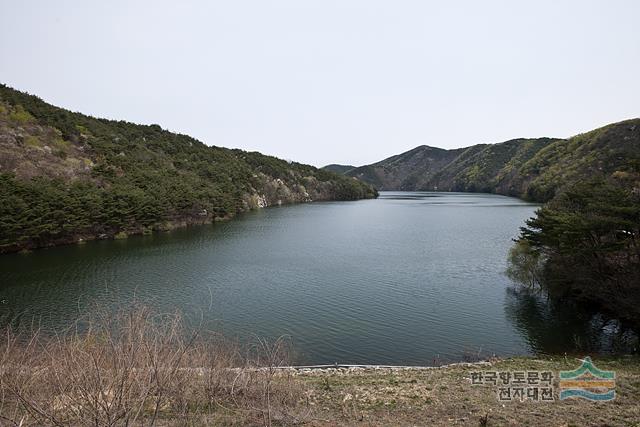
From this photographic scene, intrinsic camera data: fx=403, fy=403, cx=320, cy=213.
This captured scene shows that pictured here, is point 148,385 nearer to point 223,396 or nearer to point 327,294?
point 223,396

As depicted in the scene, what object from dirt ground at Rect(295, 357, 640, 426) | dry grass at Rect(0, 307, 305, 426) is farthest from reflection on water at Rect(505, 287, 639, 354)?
dry grass at Rect(0, 307, 305, 426)

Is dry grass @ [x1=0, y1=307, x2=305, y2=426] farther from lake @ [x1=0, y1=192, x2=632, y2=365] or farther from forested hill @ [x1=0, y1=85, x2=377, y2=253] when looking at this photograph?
forested hill @ [x1=0, y1=85, x2=377, y2=253]

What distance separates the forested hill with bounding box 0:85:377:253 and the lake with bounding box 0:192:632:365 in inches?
145

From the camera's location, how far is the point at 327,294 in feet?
92.9

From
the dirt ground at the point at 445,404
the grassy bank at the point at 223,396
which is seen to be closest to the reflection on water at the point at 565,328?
the dirt ground at the point at 445,404

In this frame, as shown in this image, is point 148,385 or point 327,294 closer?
point 148,385

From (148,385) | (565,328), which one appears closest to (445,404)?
(148,385)

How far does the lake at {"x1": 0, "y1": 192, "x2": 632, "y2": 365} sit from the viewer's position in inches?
814

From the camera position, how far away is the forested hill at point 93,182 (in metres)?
44.3

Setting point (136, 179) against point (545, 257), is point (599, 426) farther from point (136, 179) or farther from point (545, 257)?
point (136, 179)

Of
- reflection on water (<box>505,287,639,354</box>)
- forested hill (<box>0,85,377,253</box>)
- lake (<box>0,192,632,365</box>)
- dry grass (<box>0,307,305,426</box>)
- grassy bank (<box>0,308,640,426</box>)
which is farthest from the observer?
forested hill (<box>0,85,377,253</box>)

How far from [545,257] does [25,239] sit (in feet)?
161

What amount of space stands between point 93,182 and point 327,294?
47096 millimetres

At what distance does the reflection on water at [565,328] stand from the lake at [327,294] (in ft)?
0.33
